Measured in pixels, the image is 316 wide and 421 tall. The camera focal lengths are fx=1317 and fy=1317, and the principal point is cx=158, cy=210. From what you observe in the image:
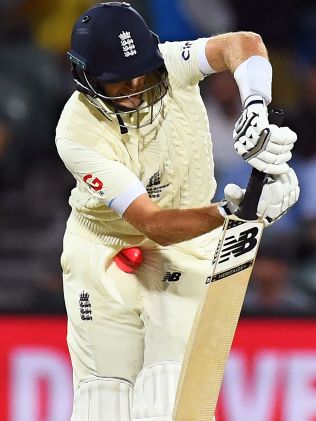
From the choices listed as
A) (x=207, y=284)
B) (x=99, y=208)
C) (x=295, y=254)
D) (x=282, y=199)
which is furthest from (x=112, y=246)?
(x=295, y=254)

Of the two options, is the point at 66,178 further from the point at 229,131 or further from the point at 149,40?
the point at 149,40

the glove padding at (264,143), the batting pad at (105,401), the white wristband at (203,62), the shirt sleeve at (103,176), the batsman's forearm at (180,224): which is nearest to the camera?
the glove padding at (264,143)

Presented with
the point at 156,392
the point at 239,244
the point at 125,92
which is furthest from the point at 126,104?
the point at 156,392

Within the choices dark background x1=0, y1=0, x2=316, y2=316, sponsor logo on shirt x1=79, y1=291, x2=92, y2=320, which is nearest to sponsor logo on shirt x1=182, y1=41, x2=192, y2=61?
sponsor logo on shirt x1=79, y1=291, x2=92, y2=320

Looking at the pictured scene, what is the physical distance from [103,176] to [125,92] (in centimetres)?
21

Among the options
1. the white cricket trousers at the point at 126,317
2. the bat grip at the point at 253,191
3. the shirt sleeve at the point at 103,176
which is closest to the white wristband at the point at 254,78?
the bat grip at the point at 253,191

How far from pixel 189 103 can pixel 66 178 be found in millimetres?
1959

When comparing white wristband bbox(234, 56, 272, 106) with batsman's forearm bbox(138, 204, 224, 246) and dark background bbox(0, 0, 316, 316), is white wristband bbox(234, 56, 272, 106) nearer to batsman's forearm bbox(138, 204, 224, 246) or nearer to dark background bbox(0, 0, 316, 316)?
batsman's forearm bbox(138, 204, 224, 246)

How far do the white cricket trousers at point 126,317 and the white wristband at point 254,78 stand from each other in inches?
22.1

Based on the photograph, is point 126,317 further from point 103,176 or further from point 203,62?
point 203,62

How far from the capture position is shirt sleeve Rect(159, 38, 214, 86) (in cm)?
328

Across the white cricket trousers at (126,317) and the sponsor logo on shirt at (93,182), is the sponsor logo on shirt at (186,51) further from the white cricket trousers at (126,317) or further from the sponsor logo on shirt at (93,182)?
the white cricket trousers at (126,317)

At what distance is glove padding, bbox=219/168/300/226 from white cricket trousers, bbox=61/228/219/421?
1.66 feet

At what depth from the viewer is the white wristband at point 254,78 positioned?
305 centimetres
